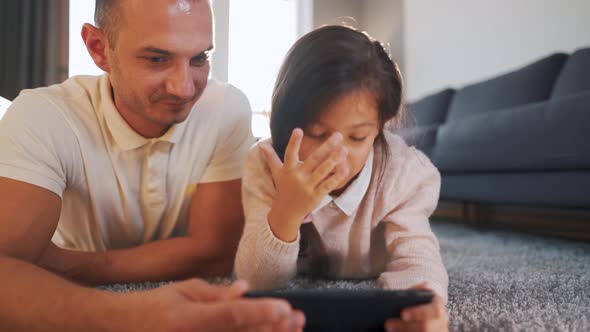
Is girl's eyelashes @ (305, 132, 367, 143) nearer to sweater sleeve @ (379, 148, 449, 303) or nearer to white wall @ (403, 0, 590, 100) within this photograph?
sweater sleeve @ (379, 148, 449, 303)

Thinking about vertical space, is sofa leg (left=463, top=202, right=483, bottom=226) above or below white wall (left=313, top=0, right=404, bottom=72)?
below

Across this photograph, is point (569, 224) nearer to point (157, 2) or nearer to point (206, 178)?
point (206, 178)

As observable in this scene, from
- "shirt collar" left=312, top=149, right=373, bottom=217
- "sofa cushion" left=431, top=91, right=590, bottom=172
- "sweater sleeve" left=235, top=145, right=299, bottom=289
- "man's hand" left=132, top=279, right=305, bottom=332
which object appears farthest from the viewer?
"sofa cushion" left=431, top=91, right=590, bottom=172

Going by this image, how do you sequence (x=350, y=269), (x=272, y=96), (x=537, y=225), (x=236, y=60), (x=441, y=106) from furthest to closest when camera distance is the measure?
(x=441, y=106)
(x=537, y=225)
(x=236, y=60)
(x=350, y=269)
(x=272, y=96)

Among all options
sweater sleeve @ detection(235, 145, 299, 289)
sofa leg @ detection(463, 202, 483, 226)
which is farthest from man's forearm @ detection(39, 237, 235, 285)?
sofa leg @ detection(463, 202, 483, 226)

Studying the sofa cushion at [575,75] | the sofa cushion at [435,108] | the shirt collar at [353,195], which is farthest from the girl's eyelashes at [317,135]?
the sofa cushion at [435,108]

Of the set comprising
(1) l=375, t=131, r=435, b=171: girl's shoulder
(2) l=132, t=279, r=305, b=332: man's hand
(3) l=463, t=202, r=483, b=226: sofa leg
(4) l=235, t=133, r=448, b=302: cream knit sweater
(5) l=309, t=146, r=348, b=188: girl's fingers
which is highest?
(5) l=309, t=146, r=348, b=188: girl's fingers

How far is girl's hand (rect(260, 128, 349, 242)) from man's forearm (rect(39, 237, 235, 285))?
1.01 feet

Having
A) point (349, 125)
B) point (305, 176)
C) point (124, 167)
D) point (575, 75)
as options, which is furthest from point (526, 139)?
point (124, 167)

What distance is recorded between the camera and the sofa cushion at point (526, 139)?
1232 millimetres

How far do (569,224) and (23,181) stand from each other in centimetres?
169

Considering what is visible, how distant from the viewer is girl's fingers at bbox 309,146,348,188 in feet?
1.86

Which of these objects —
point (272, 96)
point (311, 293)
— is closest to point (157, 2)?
point (272, 96)

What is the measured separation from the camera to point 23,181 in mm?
653
